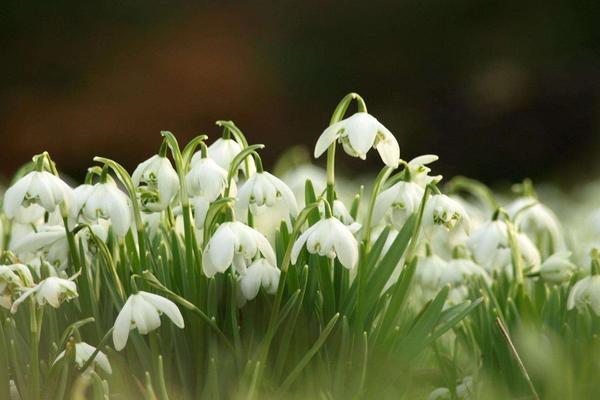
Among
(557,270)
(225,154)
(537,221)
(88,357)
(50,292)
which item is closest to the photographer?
(50,292)

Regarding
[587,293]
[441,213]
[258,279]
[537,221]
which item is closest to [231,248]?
[258,279]

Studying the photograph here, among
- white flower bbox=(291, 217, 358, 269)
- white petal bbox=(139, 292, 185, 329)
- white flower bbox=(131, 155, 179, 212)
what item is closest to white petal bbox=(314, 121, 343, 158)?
white flower bbox=(291, 217, 358, 269)

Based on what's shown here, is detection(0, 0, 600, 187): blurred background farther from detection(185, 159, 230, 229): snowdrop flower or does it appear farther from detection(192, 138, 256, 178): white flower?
detection(185, 159, 230, 229): snowdrop flower

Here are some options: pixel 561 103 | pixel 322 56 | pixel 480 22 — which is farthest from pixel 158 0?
pixel 561 103

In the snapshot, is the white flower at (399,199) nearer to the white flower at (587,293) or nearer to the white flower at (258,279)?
the white flower at (258,279)

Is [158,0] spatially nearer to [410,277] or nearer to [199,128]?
[199,128]

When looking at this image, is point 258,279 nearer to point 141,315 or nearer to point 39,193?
point 141,315

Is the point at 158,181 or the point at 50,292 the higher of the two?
the point at 158,181
